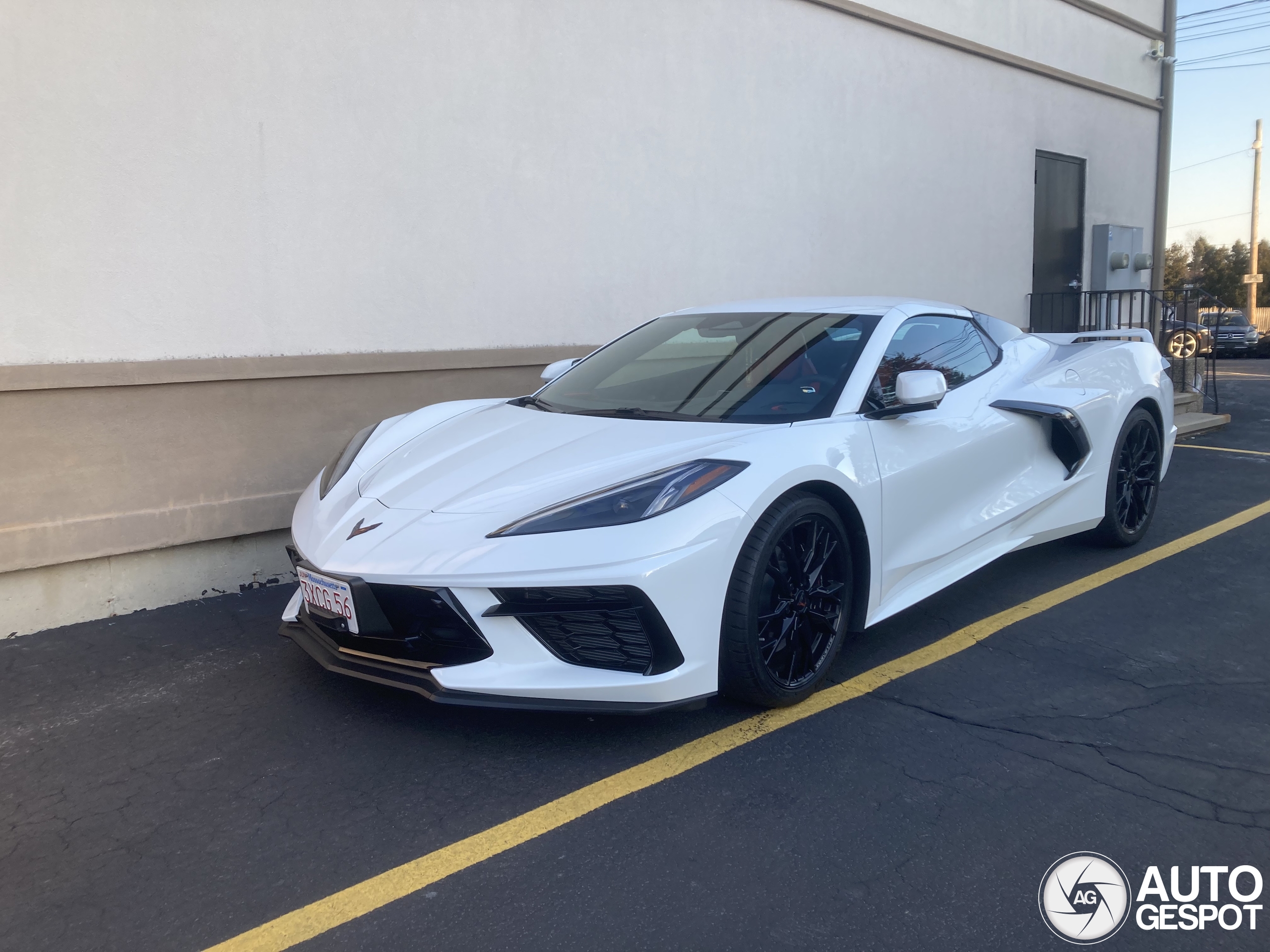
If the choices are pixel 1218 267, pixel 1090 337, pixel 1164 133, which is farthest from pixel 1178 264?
pixel 1090 337

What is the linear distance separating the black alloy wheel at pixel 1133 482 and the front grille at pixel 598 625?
312cm

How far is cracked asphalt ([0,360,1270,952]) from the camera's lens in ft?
7.29

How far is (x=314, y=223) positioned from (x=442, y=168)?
89cm

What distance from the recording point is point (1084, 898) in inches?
89.8

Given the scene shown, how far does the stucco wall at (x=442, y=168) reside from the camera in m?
4.45

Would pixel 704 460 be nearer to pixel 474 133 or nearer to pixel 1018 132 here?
pixel 474 133

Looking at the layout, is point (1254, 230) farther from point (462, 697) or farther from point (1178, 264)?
point (462, 697)

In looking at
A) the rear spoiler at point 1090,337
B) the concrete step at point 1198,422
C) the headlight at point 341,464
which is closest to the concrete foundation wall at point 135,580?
the headlight at point 341,464

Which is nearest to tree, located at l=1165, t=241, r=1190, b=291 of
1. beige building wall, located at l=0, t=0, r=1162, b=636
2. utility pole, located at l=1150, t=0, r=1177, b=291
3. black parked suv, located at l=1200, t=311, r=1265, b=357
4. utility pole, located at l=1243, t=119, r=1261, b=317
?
utility pole, located at l=1243, t=119, r=1261, b=317

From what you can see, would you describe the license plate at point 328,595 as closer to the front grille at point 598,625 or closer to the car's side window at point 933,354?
the front grille at point 598,625

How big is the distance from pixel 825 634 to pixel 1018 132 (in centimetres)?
909

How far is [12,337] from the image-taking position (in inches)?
170

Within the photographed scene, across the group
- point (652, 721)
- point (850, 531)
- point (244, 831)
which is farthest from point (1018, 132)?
point (244, 831)

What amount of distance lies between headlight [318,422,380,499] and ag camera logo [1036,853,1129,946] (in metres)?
2.62
